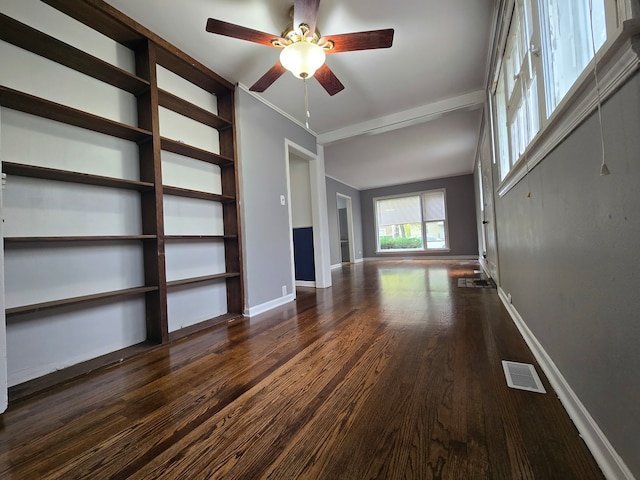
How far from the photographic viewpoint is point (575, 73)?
933 millimetres

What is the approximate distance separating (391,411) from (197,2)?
9.02ft

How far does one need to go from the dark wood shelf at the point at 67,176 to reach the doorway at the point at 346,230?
6.45 metres

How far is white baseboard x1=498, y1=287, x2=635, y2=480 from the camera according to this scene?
0.72 m

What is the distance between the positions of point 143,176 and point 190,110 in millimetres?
793

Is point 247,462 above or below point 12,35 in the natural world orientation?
below

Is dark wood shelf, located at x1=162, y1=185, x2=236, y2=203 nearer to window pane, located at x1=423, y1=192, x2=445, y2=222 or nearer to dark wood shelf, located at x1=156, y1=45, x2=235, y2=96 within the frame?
dark wood shelf, located at x1=156, y1=45, x2=235, y2=96

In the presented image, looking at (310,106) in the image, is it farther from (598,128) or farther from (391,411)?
(391,411)

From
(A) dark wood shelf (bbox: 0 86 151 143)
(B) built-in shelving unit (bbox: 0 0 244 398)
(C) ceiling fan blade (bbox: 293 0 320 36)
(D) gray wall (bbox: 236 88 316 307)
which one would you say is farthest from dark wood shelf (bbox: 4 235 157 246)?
(C) ceiling fan blade (bbox: 293 0 320 36)

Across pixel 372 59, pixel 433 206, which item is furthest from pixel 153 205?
pixel 433 206

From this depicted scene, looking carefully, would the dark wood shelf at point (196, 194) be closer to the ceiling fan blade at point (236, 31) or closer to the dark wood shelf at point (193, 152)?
the dark wood shelf at point (193, 152)

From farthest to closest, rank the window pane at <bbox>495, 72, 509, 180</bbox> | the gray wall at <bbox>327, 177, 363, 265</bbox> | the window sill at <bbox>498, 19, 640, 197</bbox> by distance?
the gray wall at <bbox>327, 177, 363, 265</bbox> < the window pane at <bbox>495, 72, 509, 180</bbox> < the window sill at <bbox>498, 19, 640, 197</bbox>

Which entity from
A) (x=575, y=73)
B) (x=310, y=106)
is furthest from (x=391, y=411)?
(x=310, y=106)

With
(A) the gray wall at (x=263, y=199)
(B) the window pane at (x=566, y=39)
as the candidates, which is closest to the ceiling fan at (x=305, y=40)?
(B) the window pane at (x=566, y=39)

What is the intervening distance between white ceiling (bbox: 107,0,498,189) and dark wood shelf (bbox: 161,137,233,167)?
0.83 m
